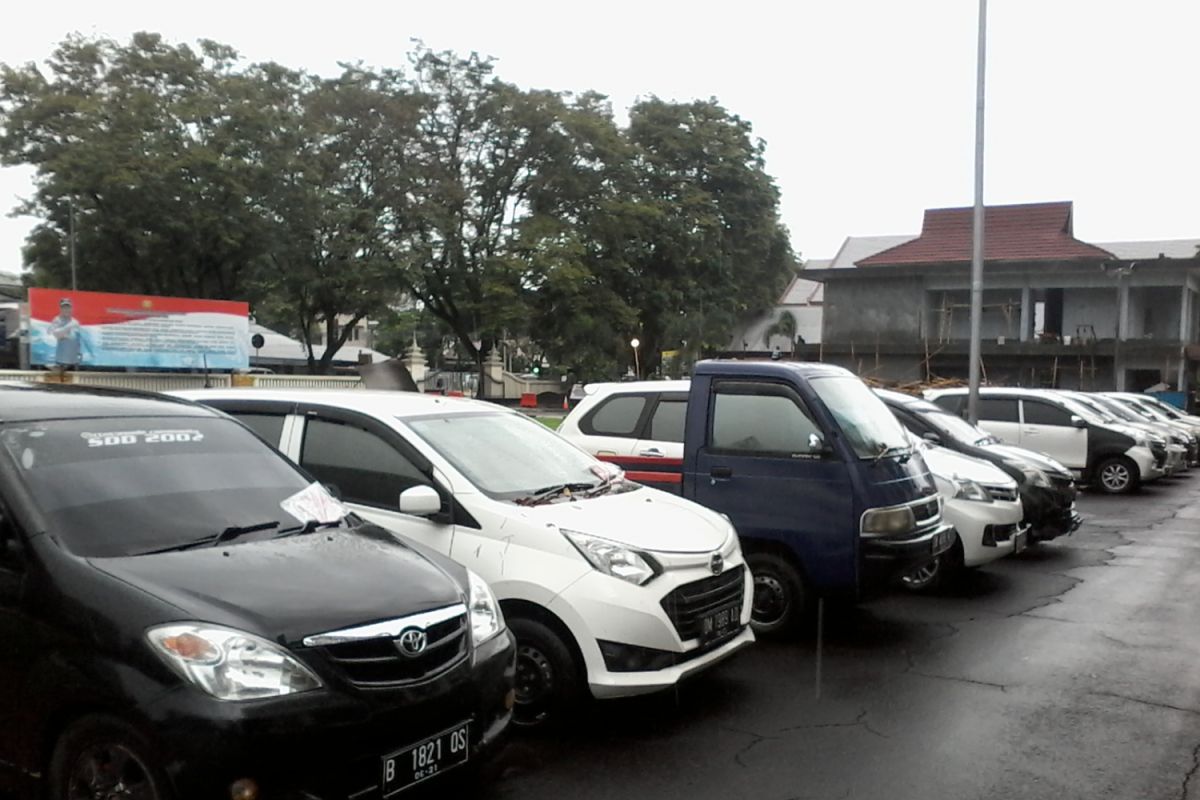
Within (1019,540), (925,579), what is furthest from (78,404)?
(1019,540)

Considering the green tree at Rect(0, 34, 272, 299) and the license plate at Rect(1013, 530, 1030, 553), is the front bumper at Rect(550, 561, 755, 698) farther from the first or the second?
the green tree at Rect(0, 34, 272, 299)

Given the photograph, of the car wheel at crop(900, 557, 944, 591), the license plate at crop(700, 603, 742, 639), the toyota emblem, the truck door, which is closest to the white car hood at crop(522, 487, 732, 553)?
the license plate at crop(700, 603, 742, 639)

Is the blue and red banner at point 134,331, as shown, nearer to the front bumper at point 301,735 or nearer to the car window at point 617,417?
the car window at point 617,417

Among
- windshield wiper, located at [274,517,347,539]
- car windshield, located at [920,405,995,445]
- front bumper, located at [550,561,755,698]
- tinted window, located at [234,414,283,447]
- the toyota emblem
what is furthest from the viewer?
car windshield, located at [920,405,995,445]

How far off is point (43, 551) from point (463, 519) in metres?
2.13

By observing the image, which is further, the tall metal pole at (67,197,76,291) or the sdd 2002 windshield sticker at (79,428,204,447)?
the tall metal pole at (67,197,76,291)

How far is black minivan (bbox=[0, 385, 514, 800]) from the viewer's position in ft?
10.9

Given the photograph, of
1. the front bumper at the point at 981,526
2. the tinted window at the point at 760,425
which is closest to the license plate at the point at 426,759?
the tinted window at the point at 760,425

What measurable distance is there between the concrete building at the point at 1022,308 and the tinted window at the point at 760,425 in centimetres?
3005

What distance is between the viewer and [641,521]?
18.0ft

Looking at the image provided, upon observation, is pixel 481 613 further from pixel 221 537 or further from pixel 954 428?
pixel 954 428

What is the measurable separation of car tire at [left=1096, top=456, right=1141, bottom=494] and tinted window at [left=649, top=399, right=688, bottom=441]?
1169 centimetres

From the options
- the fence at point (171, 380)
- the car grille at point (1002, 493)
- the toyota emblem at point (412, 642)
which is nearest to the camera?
the toyota emblem at point (412, 642)

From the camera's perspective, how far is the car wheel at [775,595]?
23.2ft
